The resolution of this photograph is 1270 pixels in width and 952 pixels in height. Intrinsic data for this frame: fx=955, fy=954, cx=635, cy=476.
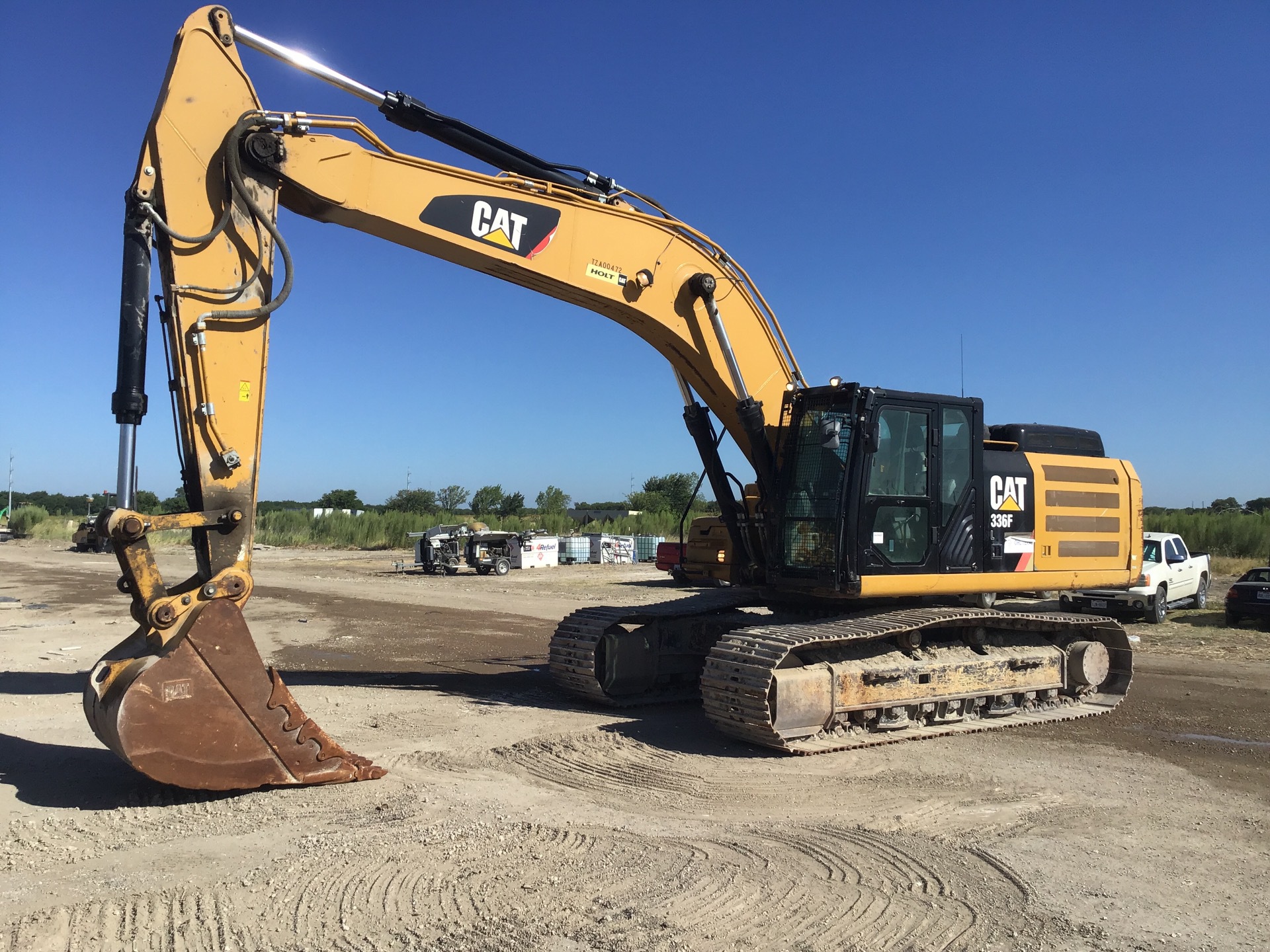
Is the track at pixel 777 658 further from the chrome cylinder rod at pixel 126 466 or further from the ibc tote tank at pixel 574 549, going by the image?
the ibc tote tank at pixel 574 549

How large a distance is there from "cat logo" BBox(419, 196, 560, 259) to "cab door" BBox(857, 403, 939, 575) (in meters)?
3.20

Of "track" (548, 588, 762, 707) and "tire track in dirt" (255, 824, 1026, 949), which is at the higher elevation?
"track" (548, 588, 762, 707)

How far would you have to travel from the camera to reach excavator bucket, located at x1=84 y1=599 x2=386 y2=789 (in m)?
5.41

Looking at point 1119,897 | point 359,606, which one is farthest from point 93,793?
point 359,606

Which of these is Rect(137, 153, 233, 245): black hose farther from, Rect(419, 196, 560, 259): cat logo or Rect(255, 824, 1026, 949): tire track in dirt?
Rect(255, 824, 1026, 949): tire track in dirt

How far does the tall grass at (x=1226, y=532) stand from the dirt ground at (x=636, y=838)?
76.4 feet

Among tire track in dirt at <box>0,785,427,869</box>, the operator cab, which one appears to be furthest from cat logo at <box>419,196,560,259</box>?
tire track in dirt at <box>0,785,427,869</box>

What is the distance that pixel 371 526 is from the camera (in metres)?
49.7

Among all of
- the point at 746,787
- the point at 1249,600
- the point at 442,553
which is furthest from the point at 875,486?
the point at 442,553

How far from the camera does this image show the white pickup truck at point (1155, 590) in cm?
1736

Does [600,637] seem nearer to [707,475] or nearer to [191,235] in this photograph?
[707,475]

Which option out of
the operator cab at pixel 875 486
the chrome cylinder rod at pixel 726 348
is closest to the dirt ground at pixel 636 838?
the operator cab at pixel 875 486

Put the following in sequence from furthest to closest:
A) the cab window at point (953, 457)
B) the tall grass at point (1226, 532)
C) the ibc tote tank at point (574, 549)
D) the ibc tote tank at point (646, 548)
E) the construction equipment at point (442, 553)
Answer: the ibc tote tank at point (646, 548), the ibc tote tank at point (574, 549), the construction equipment at point (442, 553), the tall grass at point (1226, 532), the cab window at point (953, 457)

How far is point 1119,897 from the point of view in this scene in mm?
4656
